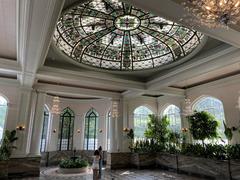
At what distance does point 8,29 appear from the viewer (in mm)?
5883

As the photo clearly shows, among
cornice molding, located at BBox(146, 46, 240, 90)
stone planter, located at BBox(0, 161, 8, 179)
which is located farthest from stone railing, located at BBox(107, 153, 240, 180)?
stone planter, located at BBox(0, 161, 8, 179)

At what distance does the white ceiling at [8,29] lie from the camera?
15.9ft

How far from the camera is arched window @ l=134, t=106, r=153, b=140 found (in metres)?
15.4

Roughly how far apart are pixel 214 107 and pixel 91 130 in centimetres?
1032

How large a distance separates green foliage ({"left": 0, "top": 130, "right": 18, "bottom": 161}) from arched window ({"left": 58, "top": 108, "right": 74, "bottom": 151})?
20.9ft

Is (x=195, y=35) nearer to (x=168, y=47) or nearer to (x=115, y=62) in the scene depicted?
(x=168, y=47)

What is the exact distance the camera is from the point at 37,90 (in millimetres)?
10969

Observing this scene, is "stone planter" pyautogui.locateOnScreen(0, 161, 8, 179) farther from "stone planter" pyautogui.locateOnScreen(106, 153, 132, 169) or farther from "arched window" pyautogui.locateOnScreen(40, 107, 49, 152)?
"stone planter" pyautogui.locateOnScreen(106, 153, 132, 169)

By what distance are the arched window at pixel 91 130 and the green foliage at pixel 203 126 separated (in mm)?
8823

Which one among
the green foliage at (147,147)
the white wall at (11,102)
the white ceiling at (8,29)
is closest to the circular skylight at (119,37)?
the white ceiling at (8,29)

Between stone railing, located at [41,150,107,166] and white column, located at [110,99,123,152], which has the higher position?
white column, located at [110,99,123,152]

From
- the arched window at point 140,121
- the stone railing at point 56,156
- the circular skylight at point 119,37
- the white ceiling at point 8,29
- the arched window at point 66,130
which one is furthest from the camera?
the arched window at point 66,130

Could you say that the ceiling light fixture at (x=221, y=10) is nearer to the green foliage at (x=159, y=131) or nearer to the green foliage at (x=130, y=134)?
the green foliage at (x=159, y=131)

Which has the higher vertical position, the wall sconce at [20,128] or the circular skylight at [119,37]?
the circular skylight at [119,37]
